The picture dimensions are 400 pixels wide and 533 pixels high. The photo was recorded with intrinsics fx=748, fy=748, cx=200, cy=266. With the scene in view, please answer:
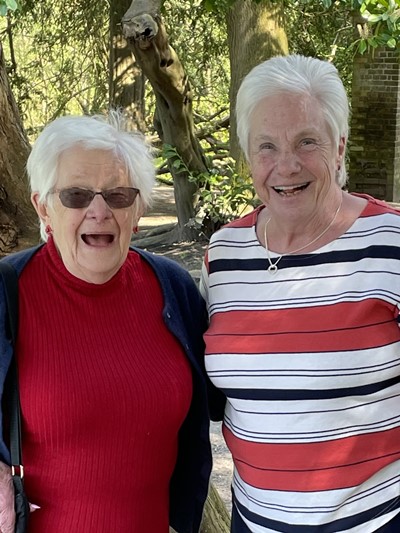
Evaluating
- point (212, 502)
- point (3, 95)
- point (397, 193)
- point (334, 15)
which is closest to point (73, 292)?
point (3, 95)

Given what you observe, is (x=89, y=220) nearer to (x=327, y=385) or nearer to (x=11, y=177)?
(x=327, y=385)

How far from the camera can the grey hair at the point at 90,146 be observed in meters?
1.95

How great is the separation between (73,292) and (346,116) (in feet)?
2.83

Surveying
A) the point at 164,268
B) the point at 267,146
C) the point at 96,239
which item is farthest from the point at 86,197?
the point at 267,146

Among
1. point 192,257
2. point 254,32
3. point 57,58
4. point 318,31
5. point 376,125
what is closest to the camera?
point 254,32

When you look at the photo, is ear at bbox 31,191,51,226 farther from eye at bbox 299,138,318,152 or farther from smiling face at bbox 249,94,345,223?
eye at bbox 299,138,318,152

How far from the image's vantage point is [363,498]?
187 centimetres

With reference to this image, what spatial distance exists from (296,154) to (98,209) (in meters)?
0.53

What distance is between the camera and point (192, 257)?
9.13 metres

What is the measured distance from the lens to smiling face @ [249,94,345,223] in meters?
1.94

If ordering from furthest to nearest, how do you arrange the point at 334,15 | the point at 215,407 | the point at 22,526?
the point at 334,15 < the point at 215,407 < the point at 22,526

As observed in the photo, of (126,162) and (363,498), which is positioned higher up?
(126,162)

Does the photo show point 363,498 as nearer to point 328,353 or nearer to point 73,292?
point 328,353

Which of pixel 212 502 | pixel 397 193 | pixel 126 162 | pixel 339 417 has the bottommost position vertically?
pixel 397 193
